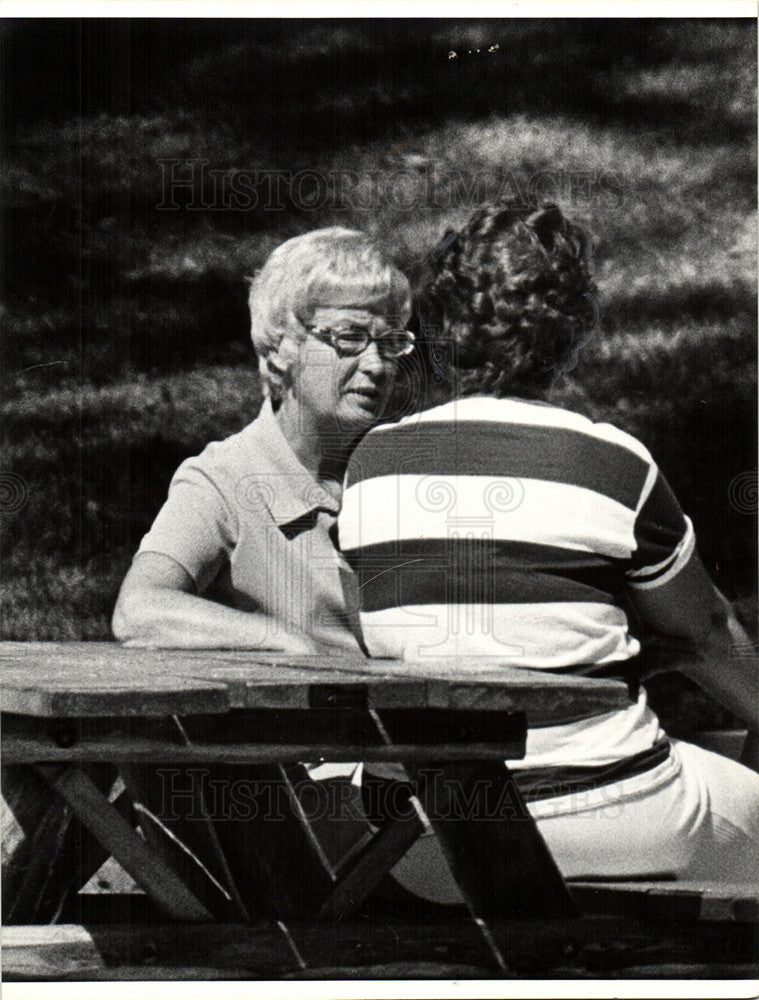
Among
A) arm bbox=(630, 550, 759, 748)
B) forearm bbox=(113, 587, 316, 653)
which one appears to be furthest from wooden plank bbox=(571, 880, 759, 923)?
forearm bbox=(113, 587, 316, 653)

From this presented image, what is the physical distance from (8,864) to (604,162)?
2.59 meters

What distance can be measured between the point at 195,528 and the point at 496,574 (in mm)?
952

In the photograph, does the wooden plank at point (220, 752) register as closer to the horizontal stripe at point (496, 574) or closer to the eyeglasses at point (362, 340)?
the horizontal stripe at point (496, 574)

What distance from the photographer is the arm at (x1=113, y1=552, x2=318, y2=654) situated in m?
4.55

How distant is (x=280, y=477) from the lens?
4.71 m

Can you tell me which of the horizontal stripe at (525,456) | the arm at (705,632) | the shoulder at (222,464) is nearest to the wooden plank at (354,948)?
the arm at (705,632)

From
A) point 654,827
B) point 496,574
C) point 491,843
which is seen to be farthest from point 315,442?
→ point 654,827

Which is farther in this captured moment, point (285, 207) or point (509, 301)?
point (285, 207)

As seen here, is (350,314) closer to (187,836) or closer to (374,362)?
(374,362)

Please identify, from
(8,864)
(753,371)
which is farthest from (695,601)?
(8,864)

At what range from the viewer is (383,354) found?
4.69 meters

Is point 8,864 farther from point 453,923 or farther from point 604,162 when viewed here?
point 604,162

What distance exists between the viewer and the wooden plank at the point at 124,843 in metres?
3.72

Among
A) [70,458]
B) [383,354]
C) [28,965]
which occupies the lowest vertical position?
[28,965]
